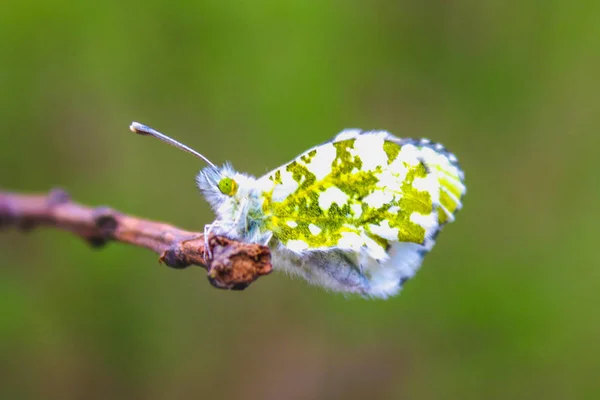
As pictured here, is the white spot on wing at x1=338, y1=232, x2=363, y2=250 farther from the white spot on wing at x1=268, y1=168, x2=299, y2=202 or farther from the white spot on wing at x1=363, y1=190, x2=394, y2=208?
the white spot on wing at x1=268, y1=168, x2=299, y2=202

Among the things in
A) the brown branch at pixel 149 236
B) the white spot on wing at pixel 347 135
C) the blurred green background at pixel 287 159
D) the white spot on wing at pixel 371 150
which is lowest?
the brown branch at pixel 149 236

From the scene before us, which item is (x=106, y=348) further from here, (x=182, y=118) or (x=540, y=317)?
(x=540, y=317)

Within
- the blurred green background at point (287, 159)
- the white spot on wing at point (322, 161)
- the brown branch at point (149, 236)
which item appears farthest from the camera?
the blurred green background at point (287, 159)

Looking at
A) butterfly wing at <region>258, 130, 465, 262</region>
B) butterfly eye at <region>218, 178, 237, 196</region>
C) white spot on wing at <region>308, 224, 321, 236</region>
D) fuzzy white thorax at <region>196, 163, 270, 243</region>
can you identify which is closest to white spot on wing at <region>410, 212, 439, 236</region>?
butterfly wing at <region>258, 130, 465, 262</region>

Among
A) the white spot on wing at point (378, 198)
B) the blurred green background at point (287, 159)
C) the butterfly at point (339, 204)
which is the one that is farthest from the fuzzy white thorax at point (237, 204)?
the blurred green background at point (287, 159)

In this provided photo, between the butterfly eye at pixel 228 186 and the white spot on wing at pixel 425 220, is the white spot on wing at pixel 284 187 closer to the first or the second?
the butterfly eye at pixel 228 186
